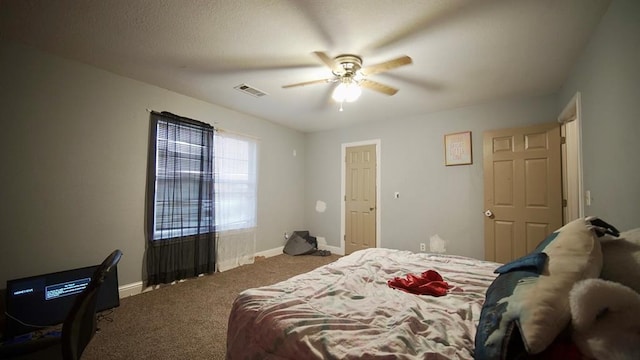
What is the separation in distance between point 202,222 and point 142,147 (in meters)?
1.19

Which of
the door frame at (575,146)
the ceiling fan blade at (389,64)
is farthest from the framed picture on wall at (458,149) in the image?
the ceiling fan blade at (389,64)

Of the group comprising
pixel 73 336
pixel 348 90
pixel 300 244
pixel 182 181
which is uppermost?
pixel 348 90

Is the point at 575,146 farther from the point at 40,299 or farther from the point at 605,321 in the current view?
the point at 40,299

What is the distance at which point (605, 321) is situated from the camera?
701 millimetres

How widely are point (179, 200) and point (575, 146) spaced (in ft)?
15.7

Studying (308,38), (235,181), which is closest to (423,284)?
(308,38)

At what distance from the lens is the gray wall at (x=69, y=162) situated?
2.18 metres

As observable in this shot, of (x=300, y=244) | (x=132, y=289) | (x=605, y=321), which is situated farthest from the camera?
(x=300, y=244)

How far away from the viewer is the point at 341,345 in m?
1.02

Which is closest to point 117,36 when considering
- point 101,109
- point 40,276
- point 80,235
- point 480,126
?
point 101,109

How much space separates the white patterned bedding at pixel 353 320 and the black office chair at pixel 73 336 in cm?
65

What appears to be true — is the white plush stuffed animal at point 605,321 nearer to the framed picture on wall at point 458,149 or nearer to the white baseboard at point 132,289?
the framed picture on wall at point 458,149

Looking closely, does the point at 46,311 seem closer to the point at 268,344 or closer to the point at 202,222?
the point at 202,222

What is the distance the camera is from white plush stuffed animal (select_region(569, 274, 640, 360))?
645mm
